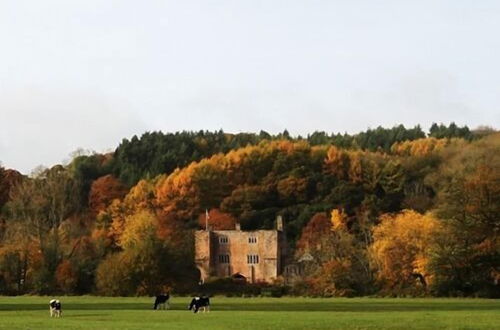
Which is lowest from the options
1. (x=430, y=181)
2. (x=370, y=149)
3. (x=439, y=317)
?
(x=439, y=317)

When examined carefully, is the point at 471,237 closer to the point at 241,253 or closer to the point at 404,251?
the point at 404,251

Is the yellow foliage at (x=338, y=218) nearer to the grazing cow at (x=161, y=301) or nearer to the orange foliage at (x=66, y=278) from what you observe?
the orange foliage at (x=66, y=278)

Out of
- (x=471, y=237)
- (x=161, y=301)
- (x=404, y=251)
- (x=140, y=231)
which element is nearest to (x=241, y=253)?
(x=140, y=231)

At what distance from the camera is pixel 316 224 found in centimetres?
12006

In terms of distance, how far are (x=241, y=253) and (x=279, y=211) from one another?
616 inches

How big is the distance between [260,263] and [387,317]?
75742 millimetres

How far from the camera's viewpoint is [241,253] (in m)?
114

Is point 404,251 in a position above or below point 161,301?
above

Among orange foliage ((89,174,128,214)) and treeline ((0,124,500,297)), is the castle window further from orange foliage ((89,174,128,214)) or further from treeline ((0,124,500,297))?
orange foliage ((89,174,128,214))

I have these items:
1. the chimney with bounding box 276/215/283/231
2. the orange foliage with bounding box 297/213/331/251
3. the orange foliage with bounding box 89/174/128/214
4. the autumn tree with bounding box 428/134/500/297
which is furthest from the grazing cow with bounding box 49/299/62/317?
the orange foliage with bounding box 89/174/128/214

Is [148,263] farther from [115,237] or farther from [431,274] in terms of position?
[115,237]

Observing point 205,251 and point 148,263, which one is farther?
point 205,251

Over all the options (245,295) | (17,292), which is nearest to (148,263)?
(245,295)

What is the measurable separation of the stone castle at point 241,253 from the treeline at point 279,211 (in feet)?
8.40
